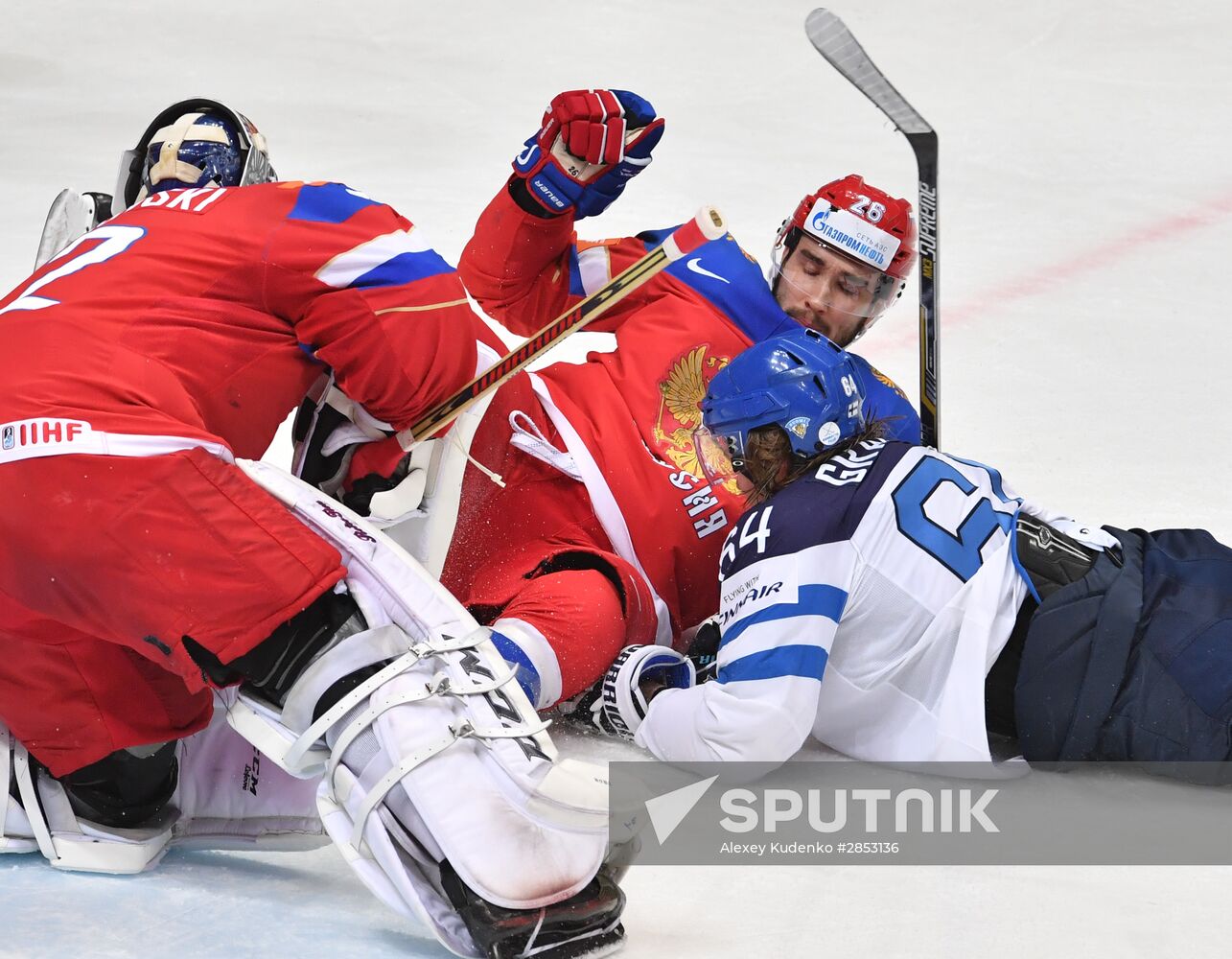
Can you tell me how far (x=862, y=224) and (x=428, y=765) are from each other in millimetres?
1437

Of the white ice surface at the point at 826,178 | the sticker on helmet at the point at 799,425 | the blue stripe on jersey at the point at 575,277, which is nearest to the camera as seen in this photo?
the white ice surface at the point at 826,178

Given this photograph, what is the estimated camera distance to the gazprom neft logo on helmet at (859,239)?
108 inches

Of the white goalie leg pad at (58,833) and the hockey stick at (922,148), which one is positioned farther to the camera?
the hockey stick at (922,148)

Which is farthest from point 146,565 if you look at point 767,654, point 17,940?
point 767,654

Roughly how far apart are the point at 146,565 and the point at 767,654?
79 cm

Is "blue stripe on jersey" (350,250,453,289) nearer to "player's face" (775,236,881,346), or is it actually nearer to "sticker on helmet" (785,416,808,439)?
"sticker on helmet" (785,416,808,439)

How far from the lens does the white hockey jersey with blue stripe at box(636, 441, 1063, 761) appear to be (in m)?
2.04

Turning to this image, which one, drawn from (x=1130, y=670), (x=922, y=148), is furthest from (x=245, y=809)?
(x=922, y=148)

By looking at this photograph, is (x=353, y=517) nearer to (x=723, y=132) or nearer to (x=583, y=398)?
(x=583, y=398)

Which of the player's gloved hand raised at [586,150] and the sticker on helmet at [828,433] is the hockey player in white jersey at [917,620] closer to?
the sticker on helmet at [828,433]

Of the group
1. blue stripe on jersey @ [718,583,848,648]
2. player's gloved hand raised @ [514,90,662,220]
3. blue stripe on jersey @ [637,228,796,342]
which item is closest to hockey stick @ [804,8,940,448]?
blue stripe on jersey @ [637,228,796,342]

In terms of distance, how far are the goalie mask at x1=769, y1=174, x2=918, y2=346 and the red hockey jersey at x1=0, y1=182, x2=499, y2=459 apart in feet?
2.81

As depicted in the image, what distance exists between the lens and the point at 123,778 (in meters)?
1.97

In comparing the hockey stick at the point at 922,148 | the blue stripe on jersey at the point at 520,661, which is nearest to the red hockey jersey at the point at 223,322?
the blue stripe on jersey at the point at 520,661
